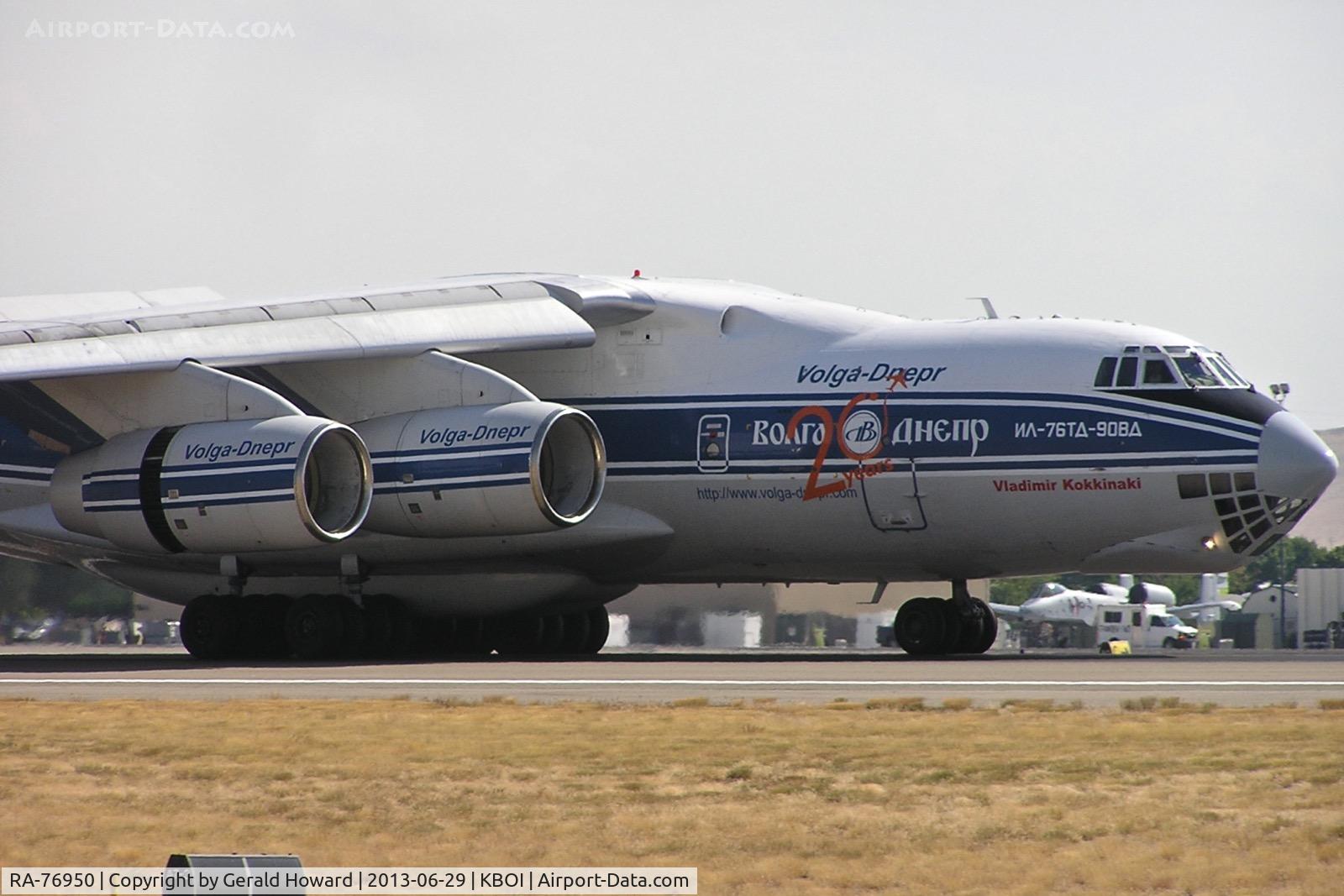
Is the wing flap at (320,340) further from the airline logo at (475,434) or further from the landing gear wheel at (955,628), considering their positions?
the landing gear wheel at (955,628)

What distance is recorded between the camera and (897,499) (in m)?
17.7

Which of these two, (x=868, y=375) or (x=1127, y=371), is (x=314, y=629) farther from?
(x=1127, y=371)

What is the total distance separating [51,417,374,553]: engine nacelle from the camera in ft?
54.7

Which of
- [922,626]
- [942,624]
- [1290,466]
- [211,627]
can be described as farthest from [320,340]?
[1290,466]

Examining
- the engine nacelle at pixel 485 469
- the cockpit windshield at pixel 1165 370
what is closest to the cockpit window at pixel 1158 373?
the cockpit windshield at pixel 1165 370

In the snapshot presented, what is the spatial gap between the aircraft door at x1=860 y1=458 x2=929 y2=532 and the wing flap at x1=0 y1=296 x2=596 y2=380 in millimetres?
3197

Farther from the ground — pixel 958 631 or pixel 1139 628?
pixel 1139 628

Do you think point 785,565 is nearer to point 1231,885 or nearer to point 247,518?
point 247,518

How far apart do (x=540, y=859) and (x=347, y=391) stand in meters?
12.4

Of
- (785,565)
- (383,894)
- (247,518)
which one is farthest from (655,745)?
(785,565)

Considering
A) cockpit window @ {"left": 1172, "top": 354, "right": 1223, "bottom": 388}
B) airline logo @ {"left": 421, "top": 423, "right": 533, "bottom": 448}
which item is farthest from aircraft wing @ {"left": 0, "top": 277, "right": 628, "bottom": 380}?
cockpit window @ {"left": 1172, "top": 354, "right": 1223, "bottom": 388}

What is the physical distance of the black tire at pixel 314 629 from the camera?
18.2 m

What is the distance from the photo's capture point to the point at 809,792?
807cm

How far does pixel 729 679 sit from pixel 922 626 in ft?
16.8
